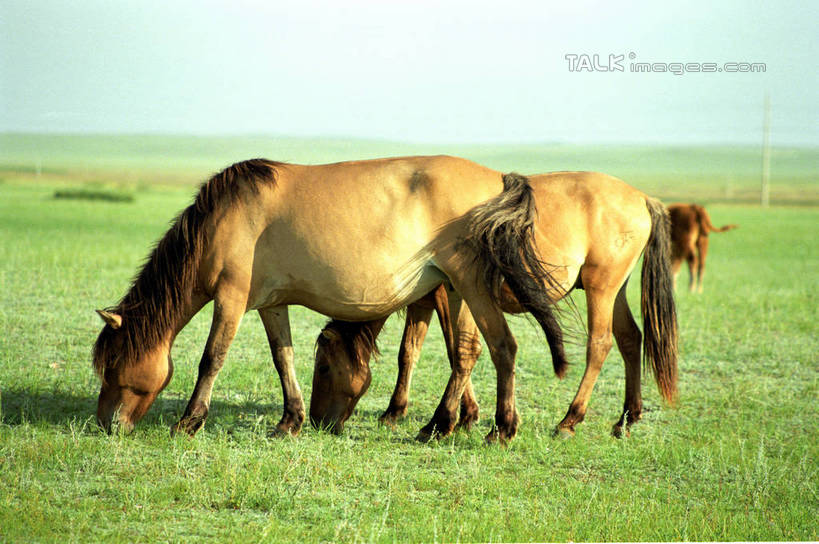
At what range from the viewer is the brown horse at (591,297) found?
254 inches

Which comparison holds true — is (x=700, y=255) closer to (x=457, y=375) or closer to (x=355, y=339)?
(x=457, y=375)

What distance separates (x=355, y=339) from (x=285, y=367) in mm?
590

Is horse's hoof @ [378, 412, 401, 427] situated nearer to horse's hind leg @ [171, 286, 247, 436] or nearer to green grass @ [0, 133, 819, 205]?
horse's hind leg @ [171, 286, 247, 436]

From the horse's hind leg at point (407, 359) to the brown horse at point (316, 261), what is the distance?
0.85m

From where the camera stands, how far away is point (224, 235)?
6004 mm

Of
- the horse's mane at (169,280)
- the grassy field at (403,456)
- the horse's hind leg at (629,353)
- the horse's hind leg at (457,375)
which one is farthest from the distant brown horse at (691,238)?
the horse's mane at (169,280)

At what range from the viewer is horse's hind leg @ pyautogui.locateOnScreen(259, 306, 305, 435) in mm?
6332

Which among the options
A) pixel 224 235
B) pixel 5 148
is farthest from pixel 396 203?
pixel 5 148

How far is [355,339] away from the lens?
6.46 m

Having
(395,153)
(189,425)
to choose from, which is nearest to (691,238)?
(189,425)

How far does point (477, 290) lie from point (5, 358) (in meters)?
4.94

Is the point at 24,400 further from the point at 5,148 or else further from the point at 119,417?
the point at 5,148

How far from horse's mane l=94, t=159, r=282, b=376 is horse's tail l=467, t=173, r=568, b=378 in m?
1.63

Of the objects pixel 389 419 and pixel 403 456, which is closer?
pixel 403 456
